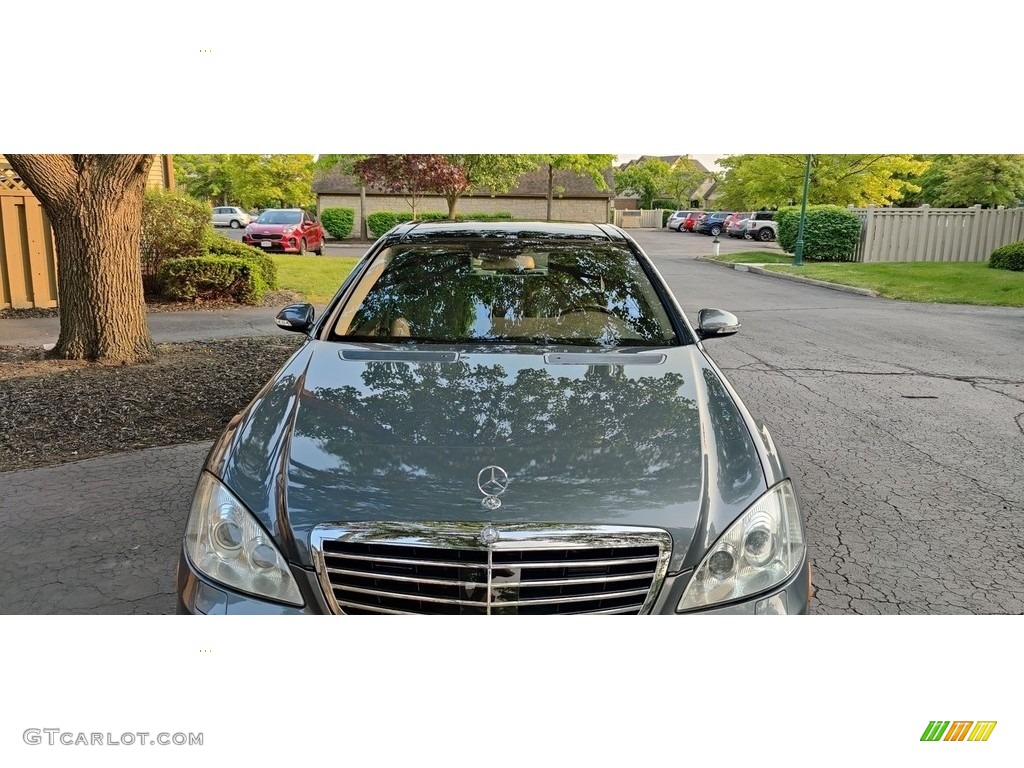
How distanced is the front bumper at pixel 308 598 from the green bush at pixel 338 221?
3382 centimetres

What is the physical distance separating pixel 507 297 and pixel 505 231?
70 cm

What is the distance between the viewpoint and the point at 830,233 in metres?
22.2

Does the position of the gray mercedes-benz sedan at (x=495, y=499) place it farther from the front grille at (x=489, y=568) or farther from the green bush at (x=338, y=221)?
the green bush at (x=338, y=221)

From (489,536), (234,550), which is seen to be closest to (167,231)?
(234,550)

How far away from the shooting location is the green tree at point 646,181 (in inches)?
2426

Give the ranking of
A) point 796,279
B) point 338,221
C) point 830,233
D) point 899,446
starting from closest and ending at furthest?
1. point 899,446
2. point 796,279
3. point 830,233
4. point 338,221

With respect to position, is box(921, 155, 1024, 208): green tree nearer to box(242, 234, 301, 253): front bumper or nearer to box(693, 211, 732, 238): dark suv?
box(242, 234, 301, 253): front bumper

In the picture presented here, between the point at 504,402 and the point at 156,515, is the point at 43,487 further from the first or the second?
the point at 504,402

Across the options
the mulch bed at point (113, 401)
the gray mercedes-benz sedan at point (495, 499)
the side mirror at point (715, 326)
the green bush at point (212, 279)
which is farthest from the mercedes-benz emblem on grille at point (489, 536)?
the green bush at point (212, 279)

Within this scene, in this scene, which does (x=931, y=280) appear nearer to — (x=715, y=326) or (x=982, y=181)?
(x=982, y=181)

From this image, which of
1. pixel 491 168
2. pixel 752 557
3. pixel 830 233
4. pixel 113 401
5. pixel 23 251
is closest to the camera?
pixel 752 557

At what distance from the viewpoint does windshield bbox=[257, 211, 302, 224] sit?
72.7 ft
